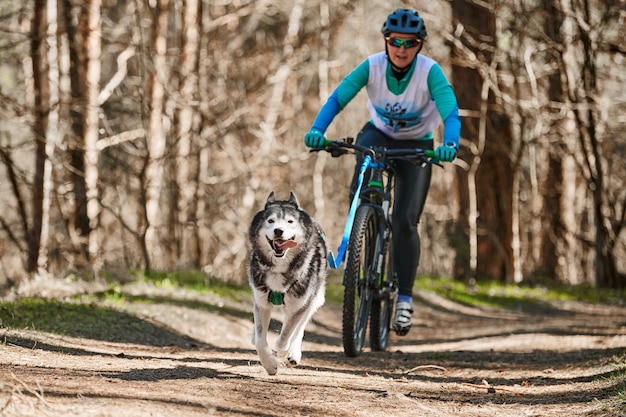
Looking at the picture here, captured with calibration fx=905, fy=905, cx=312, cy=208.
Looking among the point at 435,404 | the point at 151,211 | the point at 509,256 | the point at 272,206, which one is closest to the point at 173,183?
the point at 151,211

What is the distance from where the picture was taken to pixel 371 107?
7441mm

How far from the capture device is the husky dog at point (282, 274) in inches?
219

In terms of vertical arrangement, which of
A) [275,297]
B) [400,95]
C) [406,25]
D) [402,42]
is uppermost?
[406,25]

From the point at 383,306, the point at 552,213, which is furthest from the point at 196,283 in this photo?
the point at 552,213

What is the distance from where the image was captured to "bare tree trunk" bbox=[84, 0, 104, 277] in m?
13.9

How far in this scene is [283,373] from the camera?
5879mm

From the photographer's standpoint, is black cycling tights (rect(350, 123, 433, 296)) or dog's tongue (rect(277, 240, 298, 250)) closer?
dog's tongue (rect(277, 240, 298, 250))

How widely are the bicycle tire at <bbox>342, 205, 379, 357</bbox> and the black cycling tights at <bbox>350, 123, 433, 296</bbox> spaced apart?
0.28 meters

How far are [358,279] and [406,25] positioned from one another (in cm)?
197

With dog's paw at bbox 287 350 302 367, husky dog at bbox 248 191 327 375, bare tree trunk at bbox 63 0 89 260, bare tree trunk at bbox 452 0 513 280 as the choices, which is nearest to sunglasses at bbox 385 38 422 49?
husky dog at bbox 248 191 327 375

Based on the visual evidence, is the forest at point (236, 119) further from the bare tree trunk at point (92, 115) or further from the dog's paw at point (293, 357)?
the dog's paw at point (293, 357)

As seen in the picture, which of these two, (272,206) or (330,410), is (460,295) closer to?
(272,206)

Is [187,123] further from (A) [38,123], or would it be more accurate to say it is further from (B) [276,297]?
(B) [276,297]

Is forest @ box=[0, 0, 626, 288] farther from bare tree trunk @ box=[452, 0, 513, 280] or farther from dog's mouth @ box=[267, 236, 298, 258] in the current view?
dog's mouth @ box=[267, 236, 298, 258]
